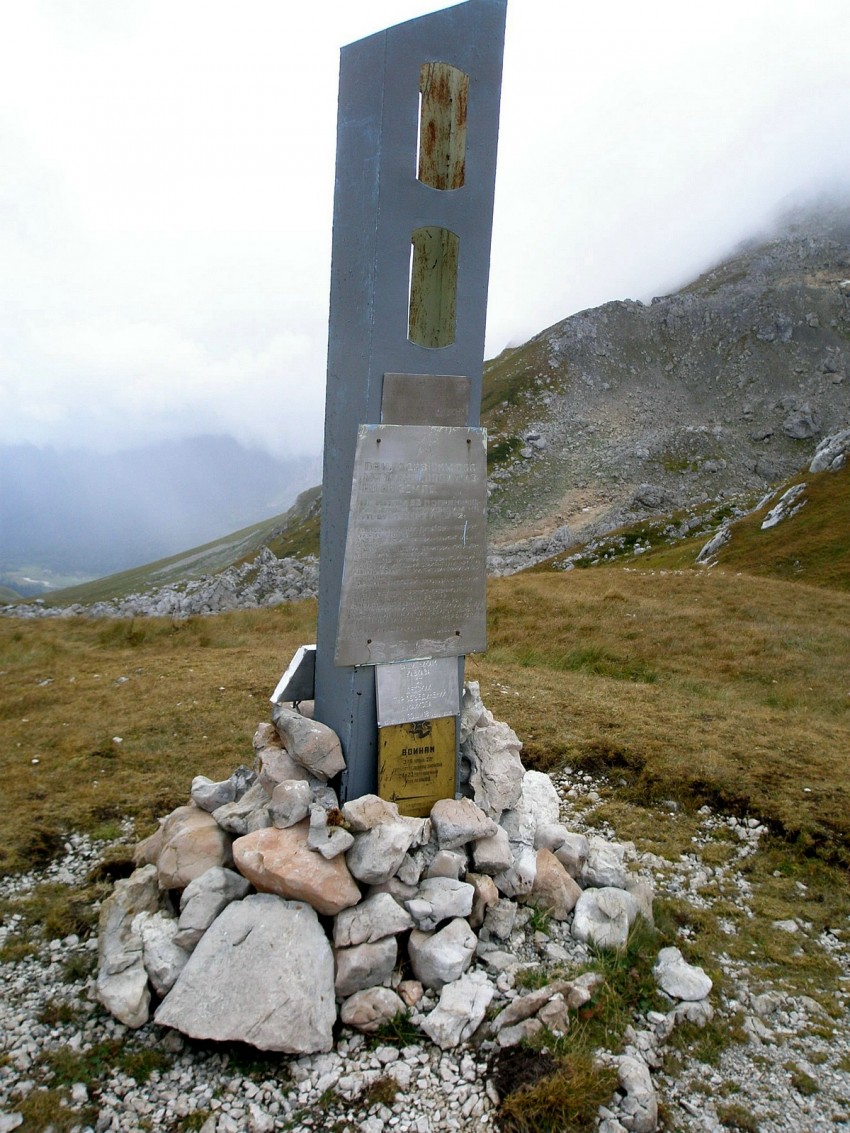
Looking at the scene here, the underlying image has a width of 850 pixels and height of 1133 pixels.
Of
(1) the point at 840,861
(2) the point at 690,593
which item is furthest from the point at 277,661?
(2) the point at 690,593

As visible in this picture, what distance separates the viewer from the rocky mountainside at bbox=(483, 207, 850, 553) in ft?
294

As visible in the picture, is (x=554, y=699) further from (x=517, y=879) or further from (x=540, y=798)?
(x=517, y=879)

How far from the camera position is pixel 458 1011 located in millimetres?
5715

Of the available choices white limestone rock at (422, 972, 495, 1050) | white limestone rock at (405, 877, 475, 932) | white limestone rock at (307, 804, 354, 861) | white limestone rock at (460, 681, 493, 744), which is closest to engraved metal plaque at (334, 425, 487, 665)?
white limestone rock at (460, 681, 493, 744)

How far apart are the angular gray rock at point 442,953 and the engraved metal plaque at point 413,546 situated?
2.60 metres

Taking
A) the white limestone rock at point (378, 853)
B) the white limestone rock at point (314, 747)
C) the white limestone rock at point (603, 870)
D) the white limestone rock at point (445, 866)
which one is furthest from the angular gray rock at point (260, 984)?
the white limestone rock at point (603, 870)

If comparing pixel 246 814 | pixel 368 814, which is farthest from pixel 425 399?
pixel 246 814

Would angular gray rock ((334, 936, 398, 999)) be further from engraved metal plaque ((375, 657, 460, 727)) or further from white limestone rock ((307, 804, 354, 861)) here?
engraved metal plaque ((375, 657, 460, 727))

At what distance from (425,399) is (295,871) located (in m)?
4.65

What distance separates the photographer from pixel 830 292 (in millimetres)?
126062

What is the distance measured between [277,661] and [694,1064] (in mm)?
14191

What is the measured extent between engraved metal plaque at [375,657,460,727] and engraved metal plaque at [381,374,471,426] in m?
2.58

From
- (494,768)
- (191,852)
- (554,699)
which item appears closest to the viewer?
(191,852)

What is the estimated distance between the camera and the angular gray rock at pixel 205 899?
6.11 meters
